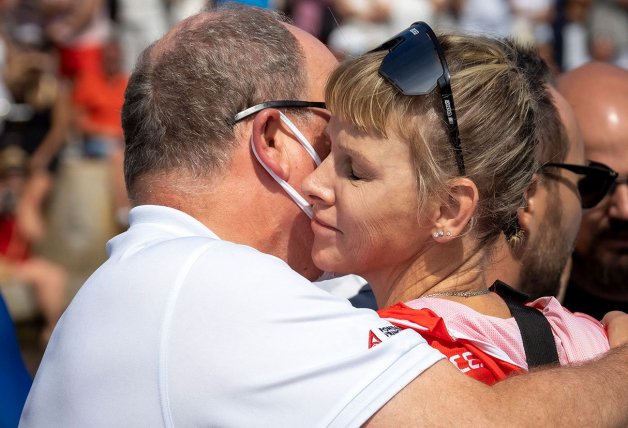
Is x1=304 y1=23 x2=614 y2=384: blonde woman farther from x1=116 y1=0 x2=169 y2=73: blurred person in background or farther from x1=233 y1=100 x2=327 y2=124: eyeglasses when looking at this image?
x1=116 y1=0 x2=169 y2=73: blurred person in background

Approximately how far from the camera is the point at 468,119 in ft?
7.71

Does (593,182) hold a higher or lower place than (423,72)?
lower

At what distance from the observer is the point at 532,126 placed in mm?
2502

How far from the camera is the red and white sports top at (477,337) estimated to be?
2.23 meters

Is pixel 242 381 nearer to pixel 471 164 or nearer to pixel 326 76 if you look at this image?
pixel 471 164

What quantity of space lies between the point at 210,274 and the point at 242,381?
251 millimetres

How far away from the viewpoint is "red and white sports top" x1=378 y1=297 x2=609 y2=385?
2.23 meters

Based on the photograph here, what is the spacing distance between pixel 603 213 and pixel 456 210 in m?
1.72

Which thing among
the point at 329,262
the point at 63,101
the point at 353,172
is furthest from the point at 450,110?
the point at 63,101

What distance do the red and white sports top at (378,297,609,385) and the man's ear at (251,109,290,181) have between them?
57 cm

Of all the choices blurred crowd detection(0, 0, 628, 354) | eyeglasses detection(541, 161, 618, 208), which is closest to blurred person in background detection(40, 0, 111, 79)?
blurred crowd detection(0, 0, 628, 354)

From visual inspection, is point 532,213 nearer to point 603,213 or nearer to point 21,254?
point 603,213

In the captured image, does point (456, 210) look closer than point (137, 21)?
Yes

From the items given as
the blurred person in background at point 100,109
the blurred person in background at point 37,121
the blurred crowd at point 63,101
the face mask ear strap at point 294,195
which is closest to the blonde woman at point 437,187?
the face mask ear strap at point 294,195
